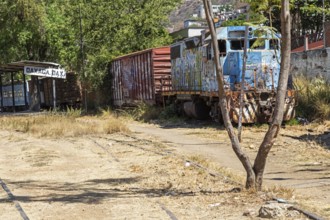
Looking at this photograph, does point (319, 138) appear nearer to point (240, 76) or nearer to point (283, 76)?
point (240, 76)

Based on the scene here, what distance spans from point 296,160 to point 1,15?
2199 cm

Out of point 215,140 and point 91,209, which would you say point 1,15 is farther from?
point 91,209

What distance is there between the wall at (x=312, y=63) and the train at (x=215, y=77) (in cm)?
305

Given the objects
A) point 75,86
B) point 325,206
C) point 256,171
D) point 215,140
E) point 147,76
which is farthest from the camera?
point 75,86

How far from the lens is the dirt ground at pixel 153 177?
6.98m

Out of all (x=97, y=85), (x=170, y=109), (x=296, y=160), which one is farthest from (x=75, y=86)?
(x=296, y=160)

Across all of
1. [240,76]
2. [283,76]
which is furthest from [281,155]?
[240,76]

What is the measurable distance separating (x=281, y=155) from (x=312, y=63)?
10.8 meters

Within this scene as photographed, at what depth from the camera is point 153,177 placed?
9344 mm

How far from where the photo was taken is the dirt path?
8484 millimetres

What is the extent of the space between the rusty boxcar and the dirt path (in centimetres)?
535

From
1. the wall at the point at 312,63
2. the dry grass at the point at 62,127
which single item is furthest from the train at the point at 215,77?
the dry grass at the point at 62,127

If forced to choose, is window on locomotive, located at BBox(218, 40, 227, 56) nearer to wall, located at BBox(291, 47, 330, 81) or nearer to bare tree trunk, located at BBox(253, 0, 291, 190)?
wall, located at BBox(291, 47, 330, 81)

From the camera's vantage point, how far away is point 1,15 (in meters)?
28.6
